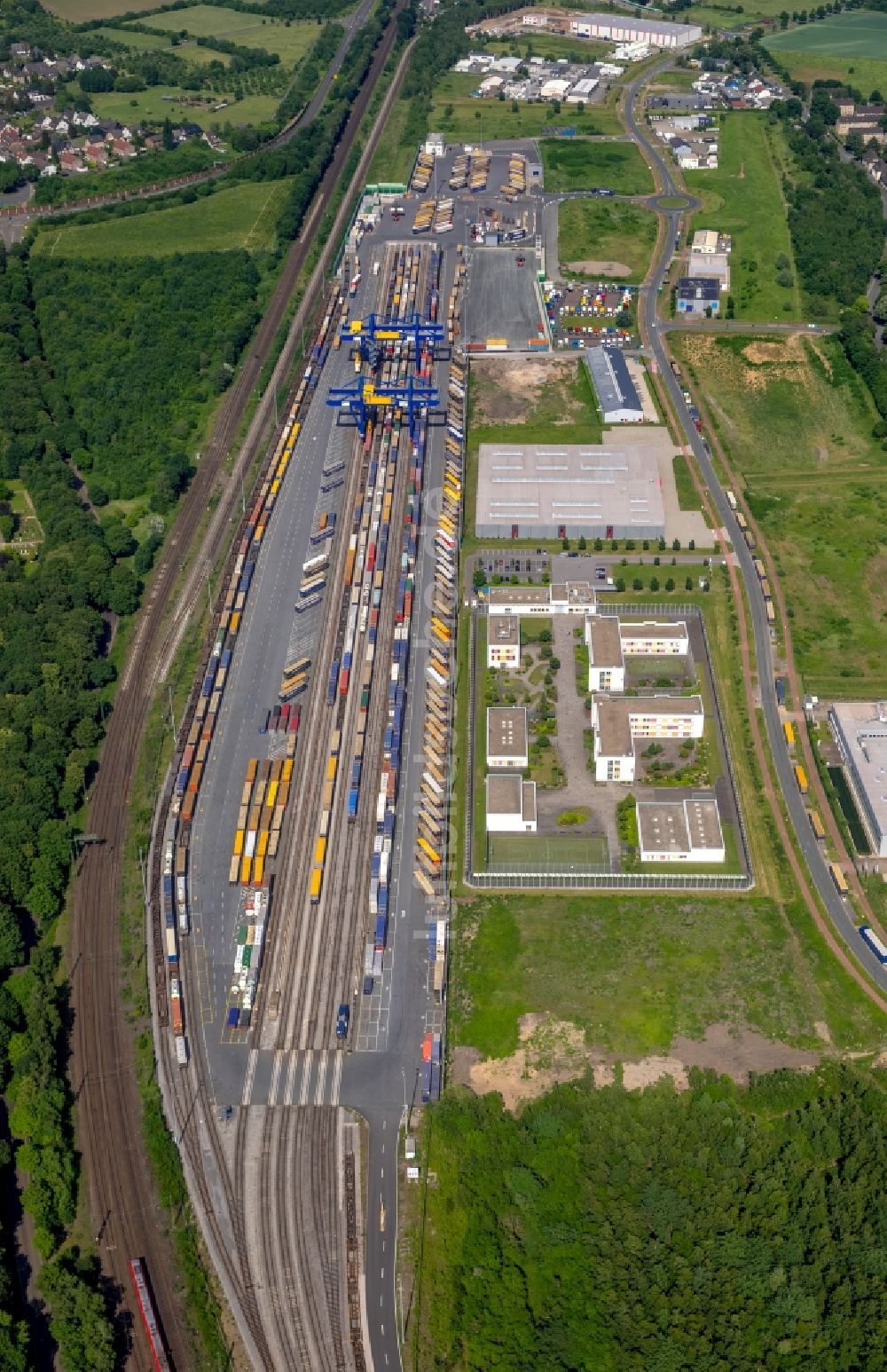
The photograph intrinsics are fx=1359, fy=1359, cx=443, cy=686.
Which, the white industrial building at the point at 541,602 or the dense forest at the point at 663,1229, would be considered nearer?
the dense forest at the point at 663,1229

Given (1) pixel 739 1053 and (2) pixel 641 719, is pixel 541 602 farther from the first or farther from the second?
(1) pixel 739 1053

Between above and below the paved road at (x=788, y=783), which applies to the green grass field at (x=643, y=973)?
below

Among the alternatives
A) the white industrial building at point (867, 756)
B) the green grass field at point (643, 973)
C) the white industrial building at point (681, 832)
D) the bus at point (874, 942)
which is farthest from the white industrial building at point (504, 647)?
the bus at point (874, 942)

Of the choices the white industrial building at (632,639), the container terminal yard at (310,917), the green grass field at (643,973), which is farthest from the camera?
the white industrial building at (632,639)

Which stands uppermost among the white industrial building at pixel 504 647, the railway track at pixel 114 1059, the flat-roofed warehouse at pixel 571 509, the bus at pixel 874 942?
the flat-roofed warehouse at pixel 571 509

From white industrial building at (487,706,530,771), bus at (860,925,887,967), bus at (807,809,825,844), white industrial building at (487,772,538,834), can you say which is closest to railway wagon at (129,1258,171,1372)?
white industrial building at (487,772,538,834)

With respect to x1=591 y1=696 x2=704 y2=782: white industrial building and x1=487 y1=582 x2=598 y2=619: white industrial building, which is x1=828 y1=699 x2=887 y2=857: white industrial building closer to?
x1=591 y1=696 x2=704 y2=782: white industrial building

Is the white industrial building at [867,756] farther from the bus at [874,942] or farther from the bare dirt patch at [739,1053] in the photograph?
the bare dirt patch at [739,1053]
